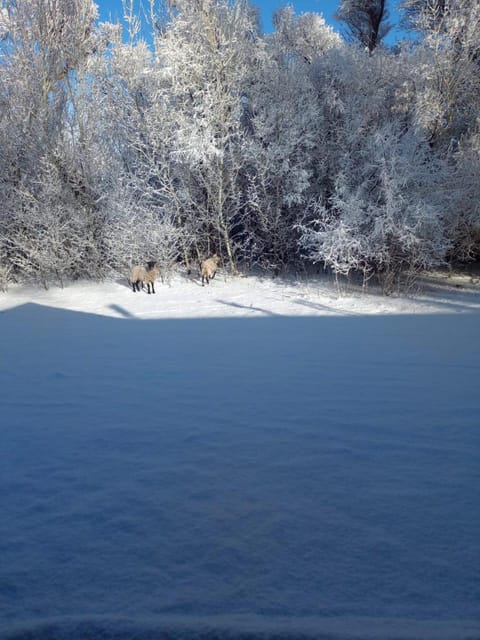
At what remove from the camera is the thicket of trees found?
36.9 feet

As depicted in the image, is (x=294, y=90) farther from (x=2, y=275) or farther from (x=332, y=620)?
(x=332, y=620)

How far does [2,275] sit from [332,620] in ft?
46.2

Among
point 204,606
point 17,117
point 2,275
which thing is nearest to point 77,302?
point 2,275

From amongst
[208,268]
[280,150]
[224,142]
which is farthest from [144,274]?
[280,150]

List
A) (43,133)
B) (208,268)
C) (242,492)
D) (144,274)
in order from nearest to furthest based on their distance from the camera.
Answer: (242,492)
(144,274)
(208,268)
(43,133)

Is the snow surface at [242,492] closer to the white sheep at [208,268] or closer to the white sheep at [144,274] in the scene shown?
the white sheep at [144,274]

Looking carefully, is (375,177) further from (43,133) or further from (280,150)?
(43,133)

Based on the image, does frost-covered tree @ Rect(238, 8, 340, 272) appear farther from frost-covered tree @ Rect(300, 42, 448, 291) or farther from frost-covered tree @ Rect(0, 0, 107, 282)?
frost-covered tree @ Rect(0, 0, 107, 282)

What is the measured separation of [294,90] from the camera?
40.7 feet

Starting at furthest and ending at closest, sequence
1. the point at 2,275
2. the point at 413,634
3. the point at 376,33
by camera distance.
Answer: the point at 376,33, the point at 2,275, the point at 413,634

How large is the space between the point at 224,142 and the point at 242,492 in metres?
11.8

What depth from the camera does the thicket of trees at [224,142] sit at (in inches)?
443

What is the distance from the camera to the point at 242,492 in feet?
8.93

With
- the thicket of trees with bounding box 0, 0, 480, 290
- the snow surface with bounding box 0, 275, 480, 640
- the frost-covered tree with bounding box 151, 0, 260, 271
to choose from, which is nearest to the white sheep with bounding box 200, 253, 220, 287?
the frost-covered tree with bounding box 151, 0, 260, 271
